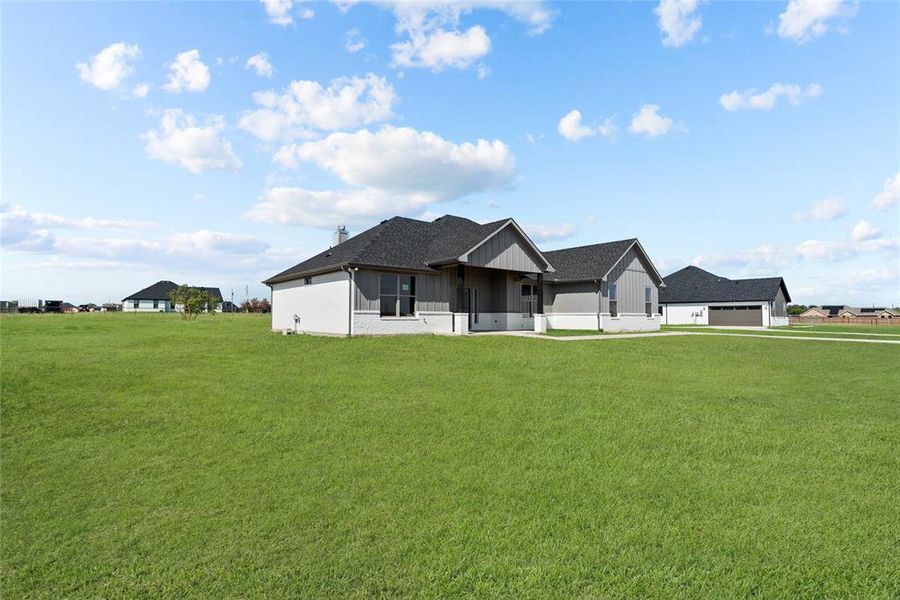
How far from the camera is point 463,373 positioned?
11.8m

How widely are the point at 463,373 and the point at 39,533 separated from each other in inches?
339

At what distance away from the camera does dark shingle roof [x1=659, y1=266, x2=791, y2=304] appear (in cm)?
4341

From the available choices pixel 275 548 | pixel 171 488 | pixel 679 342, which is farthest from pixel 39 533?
pixel 679 342

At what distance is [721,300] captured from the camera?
45.4m

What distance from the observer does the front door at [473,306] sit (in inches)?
1000

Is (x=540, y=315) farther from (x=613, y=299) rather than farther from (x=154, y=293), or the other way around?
(x=154, y=293)

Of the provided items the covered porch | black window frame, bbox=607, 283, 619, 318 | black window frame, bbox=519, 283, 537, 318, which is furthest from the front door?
black window frame, bbox=607, 283, 619, 318

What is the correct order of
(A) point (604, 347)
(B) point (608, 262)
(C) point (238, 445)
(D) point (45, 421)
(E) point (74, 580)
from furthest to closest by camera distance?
(B) point (608, 262) → (A) point (604, 347) → (D) point (45, 421) → (C) point (238, 445) → (E) point (74, 580)

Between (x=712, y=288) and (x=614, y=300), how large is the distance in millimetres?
24847

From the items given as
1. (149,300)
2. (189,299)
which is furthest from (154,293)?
(189,299)

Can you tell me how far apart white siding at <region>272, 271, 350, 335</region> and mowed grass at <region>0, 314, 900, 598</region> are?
10.6 metres

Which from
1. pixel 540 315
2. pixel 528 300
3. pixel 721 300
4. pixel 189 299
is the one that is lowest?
pixel 540 315

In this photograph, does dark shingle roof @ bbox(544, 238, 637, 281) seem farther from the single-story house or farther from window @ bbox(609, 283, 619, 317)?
window @ bbox(609, 283, 619, 317)

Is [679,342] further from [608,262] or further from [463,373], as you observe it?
[463,373]
